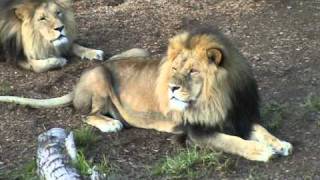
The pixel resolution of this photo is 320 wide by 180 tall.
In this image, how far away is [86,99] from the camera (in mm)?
5617

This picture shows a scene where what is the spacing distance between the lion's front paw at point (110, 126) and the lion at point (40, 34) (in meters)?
1.54

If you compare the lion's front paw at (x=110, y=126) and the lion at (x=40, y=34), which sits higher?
the lion at (x=40, y=34)

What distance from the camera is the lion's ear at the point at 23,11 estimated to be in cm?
679

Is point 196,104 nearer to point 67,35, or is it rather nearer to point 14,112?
point 14,112

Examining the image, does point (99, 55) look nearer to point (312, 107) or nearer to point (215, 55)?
point (312, 107)

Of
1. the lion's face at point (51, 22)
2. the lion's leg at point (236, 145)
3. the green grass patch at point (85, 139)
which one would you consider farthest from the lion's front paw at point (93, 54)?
the lion's leg at point (236, 145)

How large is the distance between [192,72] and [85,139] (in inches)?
38.6

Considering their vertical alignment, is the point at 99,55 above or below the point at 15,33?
below

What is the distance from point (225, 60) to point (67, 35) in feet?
8.34

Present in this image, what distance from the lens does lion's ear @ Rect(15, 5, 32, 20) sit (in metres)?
6.79

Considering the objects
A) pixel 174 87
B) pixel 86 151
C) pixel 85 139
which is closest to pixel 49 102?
pixel 85 139

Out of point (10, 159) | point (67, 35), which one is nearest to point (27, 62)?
point (67, 35)

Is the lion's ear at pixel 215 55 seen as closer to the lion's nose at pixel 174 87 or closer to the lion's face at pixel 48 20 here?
the lion's nose at pixel 174 87

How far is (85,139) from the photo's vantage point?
514 centimetres
